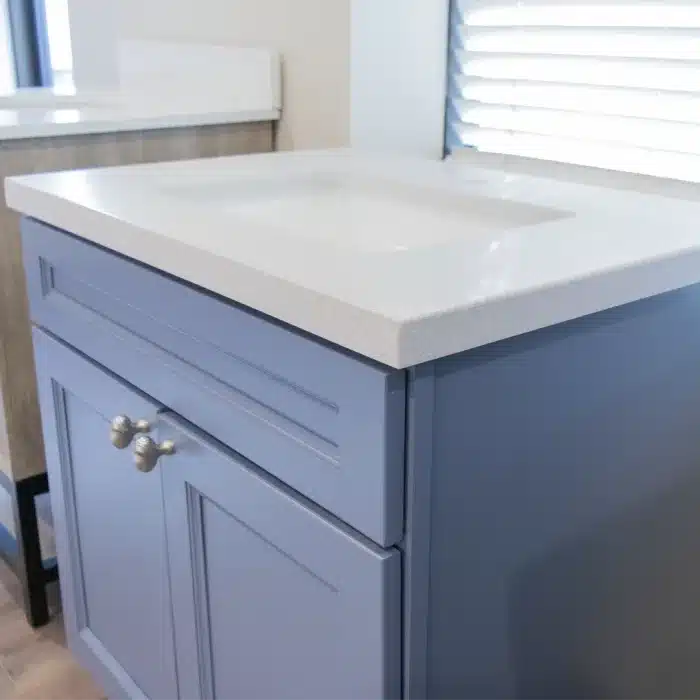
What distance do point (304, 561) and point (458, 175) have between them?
649 millimetres

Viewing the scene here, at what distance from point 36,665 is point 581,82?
134 cm

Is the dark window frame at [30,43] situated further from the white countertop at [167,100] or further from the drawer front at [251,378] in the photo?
the drawer front at [251,378]

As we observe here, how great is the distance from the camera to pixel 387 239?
1.12 metres

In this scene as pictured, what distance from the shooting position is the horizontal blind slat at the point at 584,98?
1169mm

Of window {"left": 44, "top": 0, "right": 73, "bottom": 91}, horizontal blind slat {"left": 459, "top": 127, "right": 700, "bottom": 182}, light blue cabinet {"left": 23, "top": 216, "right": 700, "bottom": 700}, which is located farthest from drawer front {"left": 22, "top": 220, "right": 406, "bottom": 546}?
window {"left": 44, "top": 0, "right": 73, "bottom": 91}

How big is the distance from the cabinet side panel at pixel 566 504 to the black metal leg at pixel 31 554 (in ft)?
3.40

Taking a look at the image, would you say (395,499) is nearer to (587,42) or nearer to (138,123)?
(587,42)

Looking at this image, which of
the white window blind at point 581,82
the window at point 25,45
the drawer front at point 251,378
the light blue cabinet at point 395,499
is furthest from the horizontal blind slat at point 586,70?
the window at point 25,45

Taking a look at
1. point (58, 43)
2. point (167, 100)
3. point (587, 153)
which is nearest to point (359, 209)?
point (587, 153)

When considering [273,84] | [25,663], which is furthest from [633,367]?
[25,663]

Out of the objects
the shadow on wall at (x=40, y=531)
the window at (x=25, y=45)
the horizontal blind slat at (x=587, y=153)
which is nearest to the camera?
the horizontal blind slat at (x=587, y=153)

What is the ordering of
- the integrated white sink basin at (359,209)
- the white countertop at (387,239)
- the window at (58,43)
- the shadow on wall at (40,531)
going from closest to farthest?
the white countertop at (387,239), the integrated white sink basin at (359,209), the shadow on wall at (40,531), the window at (58,43)

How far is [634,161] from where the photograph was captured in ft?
4.07

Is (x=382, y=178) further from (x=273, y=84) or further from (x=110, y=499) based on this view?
(x=110, y=499)
